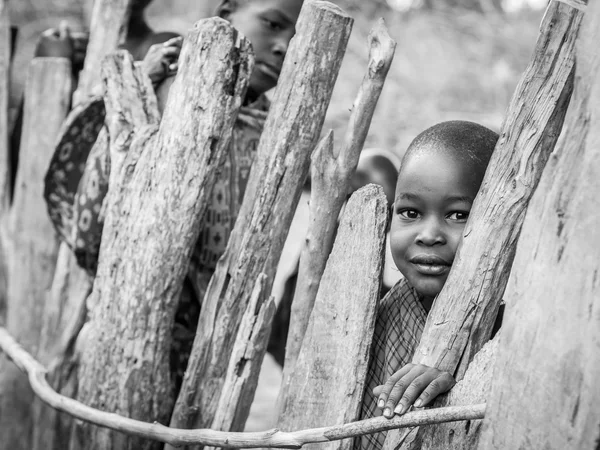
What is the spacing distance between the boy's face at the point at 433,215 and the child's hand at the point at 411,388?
0.26 metres

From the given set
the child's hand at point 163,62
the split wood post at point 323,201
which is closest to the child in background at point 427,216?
the split wood post at point 323,201

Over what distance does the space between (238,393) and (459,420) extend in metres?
0.83

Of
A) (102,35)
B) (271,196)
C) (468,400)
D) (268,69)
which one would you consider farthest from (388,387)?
(102,35)

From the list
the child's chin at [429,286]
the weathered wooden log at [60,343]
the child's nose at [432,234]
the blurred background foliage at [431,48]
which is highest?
the blurred background foliage at [431,48]

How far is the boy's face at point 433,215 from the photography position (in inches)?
69.9

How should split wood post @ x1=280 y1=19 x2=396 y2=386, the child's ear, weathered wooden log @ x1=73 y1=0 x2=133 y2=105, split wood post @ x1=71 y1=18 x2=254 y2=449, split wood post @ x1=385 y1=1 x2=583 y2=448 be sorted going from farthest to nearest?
weathered wooden log @ x1=73 y1=0 x2=133 y2=105
the child's ear
split wood post @ x1=71 y1=18 x2=254 y2=449
split wood post @ x1=280 y1=19 x2=396 y2=386
split wood post @ x1=385 y1=1 x2=583 y2=448

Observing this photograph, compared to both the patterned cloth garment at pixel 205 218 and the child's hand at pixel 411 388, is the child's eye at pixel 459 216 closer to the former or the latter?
the child's hand at pixel 411 388

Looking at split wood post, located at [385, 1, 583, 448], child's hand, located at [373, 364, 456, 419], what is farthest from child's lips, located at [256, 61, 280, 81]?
child's hand, located at [373, 364, 456, 419]

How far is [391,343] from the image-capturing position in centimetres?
189

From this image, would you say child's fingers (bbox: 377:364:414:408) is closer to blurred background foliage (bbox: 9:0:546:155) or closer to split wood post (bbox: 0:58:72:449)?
split wood post (bbox: 0:58:72:449)

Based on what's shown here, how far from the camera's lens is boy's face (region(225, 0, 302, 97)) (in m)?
2.66

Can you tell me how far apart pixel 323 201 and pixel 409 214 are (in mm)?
314

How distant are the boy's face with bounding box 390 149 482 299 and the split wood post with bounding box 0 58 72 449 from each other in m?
2.08

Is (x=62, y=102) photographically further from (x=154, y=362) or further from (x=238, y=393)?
(x=238, y=393)
